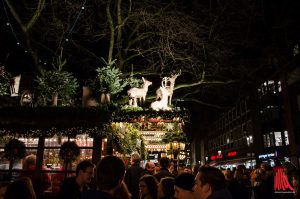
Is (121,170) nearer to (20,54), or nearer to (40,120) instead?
(40,120)

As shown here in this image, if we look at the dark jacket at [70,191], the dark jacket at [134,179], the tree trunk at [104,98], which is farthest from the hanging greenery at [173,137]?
the dark jacket at [70,191]

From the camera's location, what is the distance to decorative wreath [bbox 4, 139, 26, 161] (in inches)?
370

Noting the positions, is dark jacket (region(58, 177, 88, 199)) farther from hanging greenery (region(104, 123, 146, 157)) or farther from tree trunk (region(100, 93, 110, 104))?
tree trunk (region(100, 93, 110, 104))

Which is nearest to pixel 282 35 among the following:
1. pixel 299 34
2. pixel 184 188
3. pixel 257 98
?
pixel 299 34

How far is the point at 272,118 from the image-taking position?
38.8 metres

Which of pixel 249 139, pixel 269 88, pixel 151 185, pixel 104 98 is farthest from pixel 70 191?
pixel 249 139

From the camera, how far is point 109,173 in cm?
261

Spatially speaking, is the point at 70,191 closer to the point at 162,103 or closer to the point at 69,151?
the point at 69,151

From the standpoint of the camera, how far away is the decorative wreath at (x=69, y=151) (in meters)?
9.34

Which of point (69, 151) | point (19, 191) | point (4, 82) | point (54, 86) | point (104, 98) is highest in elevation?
point (4, 82)

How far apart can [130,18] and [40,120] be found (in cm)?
708

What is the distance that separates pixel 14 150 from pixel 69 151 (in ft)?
6.24

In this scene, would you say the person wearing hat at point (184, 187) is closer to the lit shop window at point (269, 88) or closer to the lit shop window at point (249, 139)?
the lit shop window at point (269, 88)

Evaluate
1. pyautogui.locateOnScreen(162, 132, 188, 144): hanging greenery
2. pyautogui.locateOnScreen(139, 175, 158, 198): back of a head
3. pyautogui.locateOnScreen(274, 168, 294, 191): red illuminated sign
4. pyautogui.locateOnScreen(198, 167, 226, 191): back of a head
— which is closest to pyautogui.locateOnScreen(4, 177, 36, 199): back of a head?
pyautogui.locateOnScreen(139, 175, 158, 198): back of a head
